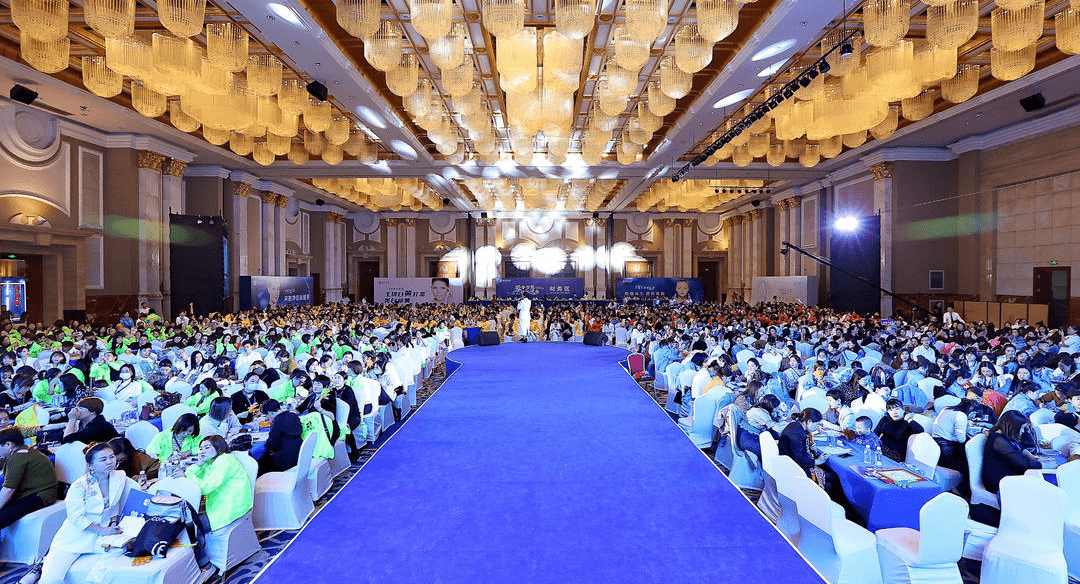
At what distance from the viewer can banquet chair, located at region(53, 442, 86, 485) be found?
4.56m

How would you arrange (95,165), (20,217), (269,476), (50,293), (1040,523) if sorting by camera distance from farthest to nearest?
(95,165) → (50,293) → (20,217) → (269,476) → (1040,523)

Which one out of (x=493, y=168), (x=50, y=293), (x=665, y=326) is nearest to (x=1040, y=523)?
(x=665, y=326)

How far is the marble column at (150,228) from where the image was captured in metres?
15.9

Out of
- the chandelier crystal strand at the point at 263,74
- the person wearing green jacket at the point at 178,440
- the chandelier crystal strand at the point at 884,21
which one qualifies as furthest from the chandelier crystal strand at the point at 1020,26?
the person wearing green jacket at the point at 178,440

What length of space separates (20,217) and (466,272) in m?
21.6

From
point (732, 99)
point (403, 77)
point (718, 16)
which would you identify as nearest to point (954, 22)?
point (718, 16)

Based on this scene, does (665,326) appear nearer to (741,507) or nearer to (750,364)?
(750,364)

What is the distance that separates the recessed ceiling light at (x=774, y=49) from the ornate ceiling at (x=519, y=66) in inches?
2.0


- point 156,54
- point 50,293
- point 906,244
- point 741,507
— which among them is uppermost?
point 156,54

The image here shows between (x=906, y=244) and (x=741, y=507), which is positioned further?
(x=906, y=244)

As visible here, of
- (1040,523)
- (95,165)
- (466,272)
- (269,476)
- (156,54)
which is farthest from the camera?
(466,272)

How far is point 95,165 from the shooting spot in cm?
1528

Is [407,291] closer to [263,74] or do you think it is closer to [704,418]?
[263,74]

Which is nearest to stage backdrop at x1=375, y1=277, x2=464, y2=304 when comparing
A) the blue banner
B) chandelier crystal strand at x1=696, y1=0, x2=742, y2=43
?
the blue banner
